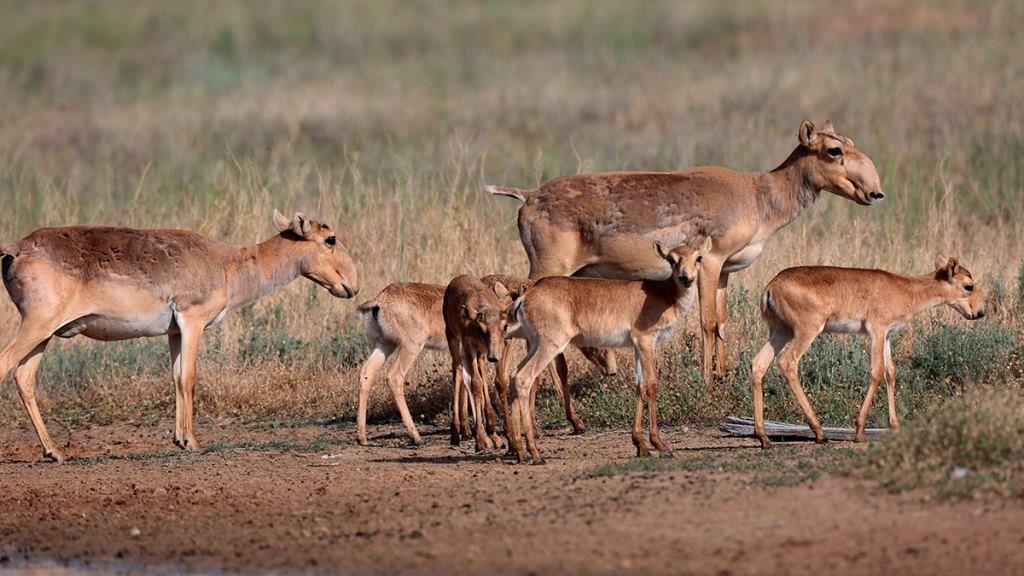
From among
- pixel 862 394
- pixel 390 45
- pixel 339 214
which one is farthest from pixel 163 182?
pixel 390 45

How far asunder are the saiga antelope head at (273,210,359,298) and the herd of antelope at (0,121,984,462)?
0.01m

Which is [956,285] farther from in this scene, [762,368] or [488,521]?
[488,521]

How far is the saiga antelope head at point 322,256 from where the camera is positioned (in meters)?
15.0

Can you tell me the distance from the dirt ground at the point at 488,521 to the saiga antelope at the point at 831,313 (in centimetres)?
64

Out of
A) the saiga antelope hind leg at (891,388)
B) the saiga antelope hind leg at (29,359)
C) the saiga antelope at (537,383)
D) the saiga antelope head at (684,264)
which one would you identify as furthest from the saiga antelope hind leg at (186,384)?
the saiga antelope hind leg at (891,388)

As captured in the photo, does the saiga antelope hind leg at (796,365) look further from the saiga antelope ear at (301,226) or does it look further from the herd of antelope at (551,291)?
the saiga antelope ear at (301,226)

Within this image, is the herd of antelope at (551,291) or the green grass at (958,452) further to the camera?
the herd of antelope at (551,291)

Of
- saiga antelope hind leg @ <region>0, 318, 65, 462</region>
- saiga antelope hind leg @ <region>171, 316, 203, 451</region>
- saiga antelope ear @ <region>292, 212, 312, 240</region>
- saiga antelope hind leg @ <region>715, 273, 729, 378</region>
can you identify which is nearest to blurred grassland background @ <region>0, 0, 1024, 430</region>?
saiga antelope hind leg @ <region>715, 273, 729, 378</region>

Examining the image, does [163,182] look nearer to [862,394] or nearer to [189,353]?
[189,353]

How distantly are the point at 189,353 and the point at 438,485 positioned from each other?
3723mm

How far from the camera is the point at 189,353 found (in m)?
13.7

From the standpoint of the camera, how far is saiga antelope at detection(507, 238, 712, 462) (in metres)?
11.7

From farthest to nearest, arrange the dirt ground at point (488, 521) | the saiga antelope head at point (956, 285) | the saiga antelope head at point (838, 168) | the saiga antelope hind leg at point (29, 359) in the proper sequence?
1. the saiga antelope head at point (838, 168)
2. the saiga antelope hind leg at point (29, 359)
3. the saiga antelope head at point (956, 285)
4. the dirt ground at point (488, 521)

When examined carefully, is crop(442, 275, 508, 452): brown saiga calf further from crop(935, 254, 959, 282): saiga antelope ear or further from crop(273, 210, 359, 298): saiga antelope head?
crop(935, 254, 959, 282): saiga antelope ear
